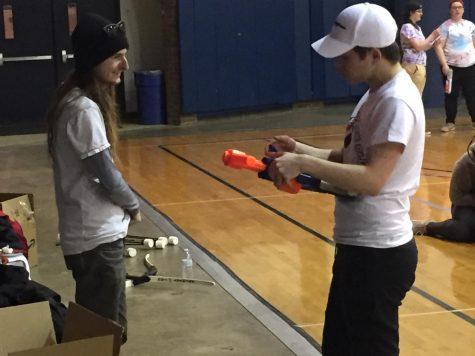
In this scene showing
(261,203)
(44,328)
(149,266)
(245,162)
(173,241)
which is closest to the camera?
(245,162)

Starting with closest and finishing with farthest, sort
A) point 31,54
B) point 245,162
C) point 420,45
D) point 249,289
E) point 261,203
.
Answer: point 245,162, point 249,289, point 261,203, point 420,45, point 31,54

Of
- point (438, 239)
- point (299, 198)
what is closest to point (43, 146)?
point (299, 198)

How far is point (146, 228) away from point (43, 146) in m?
5.10

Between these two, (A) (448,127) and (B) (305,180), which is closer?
(B) (305,180)

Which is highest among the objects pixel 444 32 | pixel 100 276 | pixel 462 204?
pixel 444 32

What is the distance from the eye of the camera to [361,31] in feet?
9.55

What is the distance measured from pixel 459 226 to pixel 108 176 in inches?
141

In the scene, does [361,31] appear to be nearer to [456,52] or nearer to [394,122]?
[394,122]

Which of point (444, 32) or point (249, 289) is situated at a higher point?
point (444, 32)

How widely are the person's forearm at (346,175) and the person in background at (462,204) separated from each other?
3.81 metres

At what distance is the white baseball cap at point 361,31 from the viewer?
9.53ft

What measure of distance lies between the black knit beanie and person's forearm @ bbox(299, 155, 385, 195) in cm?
126

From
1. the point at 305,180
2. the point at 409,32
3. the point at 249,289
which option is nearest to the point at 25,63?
the point at 409,32

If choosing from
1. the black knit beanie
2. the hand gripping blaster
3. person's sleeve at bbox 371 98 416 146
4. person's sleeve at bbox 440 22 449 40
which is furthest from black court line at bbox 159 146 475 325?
person's sleeve at bbox 440 22 449 40
